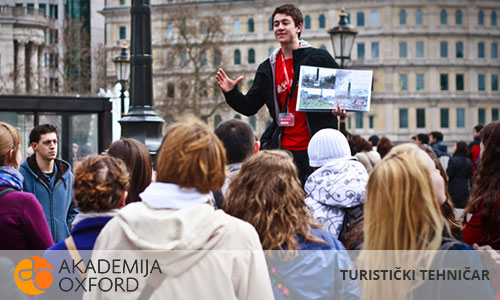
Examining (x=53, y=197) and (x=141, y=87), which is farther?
(x=141, y=87)

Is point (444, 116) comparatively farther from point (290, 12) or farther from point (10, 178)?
point (10, 178)

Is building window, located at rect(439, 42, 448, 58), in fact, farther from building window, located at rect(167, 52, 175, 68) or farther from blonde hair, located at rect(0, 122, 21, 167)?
blonde hair, located at rect(0, 122, 21, 167)

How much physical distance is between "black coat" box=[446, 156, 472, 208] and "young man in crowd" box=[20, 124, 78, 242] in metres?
8.38

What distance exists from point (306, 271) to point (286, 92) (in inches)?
114

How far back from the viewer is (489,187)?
187 inches

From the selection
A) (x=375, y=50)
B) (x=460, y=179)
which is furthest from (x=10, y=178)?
(x=375, y=50)

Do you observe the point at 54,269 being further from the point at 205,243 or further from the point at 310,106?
the point at 310,106

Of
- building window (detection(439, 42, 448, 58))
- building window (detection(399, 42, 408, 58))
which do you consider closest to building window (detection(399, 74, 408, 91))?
building window (detection(399, 42, 408, 58))

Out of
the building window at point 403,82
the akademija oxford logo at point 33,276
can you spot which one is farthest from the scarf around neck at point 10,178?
the building window at point 403,82

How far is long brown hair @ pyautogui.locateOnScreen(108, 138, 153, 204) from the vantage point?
495 cm

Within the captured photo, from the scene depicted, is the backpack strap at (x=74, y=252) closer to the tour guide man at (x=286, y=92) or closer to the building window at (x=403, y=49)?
the tour guide man at (x=286, y=92)

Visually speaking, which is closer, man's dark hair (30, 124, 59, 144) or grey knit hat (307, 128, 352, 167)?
grey knit hat (307, 128, 352, 167)

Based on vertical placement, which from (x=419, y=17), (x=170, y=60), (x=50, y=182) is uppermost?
(x=419, y=17)

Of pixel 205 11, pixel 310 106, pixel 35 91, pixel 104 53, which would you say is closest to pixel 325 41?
pixel 205 11
